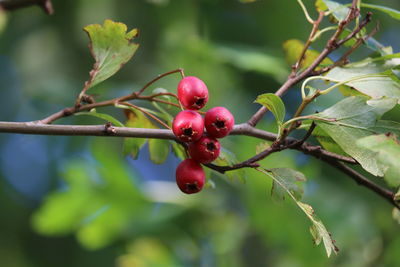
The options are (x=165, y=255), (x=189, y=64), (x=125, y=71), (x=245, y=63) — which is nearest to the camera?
(x=245, y=63)

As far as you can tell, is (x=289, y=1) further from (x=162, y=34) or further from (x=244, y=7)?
(x=162, y=34)

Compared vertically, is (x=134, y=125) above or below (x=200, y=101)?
below

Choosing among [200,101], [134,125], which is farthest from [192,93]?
[134,125]

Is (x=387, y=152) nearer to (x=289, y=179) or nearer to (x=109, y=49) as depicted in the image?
(x=289, y=179)

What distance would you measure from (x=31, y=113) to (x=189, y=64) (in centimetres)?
142

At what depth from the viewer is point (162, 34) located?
266cm

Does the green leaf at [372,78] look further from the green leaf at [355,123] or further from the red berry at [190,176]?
the red berry at [190,176]

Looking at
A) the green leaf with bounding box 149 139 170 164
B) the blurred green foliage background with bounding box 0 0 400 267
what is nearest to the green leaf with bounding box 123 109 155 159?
the green leaf with bounding box 149 139 170 164

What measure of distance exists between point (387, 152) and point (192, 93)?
0.26m

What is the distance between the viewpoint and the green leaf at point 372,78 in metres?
0.78

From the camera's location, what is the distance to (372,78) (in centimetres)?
80

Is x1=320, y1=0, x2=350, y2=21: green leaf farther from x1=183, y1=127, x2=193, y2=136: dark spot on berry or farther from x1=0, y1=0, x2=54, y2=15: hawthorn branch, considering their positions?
x1=0, y1=0, x2=54, y2=15: hawthorn branch

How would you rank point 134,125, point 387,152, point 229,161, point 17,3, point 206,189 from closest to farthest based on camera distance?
point 387,152
point 229,161
point 134,125
point 17,3
point 206,189

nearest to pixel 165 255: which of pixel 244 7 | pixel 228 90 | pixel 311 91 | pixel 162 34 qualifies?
pixel 228 90
